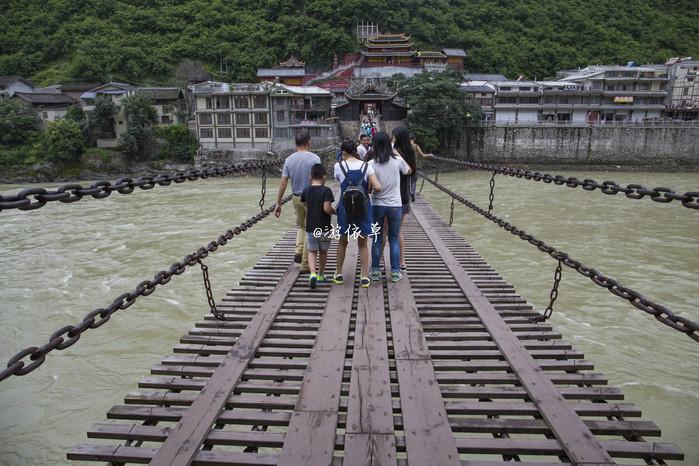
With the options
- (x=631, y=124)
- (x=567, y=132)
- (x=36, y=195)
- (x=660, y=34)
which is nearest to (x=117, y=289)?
(x=36, y=195)

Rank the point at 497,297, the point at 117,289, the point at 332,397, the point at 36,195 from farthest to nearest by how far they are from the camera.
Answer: the point at 117,289 → the point at 497,297 → the point at 332,397 → the point at 36,195

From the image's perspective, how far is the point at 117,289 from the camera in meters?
10.3

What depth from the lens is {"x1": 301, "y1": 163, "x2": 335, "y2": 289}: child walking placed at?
14.7 feet

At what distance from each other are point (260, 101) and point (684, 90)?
33102mm

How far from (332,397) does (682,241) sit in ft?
50.3

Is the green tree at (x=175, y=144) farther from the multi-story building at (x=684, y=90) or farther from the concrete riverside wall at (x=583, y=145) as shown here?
the multi-story building at (x=684, y=90)

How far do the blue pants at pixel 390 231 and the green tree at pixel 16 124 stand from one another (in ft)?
A: 110

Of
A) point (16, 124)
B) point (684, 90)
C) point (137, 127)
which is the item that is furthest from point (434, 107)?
point (16, 124)

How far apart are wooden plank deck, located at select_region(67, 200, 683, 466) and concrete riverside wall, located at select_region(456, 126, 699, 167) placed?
31.6 m

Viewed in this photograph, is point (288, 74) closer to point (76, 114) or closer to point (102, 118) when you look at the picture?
point (102, 118)

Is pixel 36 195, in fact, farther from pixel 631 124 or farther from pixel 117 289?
pixel 631 124

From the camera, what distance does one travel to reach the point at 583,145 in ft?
110

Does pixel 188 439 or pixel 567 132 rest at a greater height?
pixel 567 132

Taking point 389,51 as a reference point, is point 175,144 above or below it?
below
